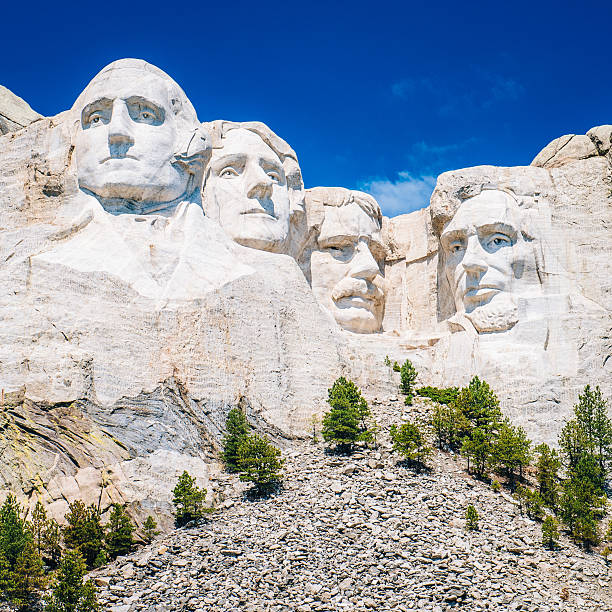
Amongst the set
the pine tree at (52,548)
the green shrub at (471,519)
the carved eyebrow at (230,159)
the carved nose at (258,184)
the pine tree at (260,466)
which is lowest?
the pine tree at (52,548)

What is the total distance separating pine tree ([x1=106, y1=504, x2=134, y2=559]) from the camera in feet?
69.0

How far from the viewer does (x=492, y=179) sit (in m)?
28.4

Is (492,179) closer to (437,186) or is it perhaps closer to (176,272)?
(437,186)

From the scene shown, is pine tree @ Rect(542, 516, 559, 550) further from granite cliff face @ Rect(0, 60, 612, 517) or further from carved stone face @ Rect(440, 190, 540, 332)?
carved stone face @ Rect(440, 190, 540, 332)

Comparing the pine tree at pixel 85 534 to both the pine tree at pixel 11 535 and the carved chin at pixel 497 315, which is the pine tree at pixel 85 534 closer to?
the pine tree at pixel 11 535

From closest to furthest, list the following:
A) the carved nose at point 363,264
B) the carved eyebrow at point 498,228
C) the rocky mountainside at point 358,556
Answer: the rocky mountainside at point 358,556
the carved eyebrow at point 498,228
the carved nose at point 363,264

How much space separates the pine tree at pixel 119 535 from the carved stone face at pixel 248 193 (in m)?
7.49

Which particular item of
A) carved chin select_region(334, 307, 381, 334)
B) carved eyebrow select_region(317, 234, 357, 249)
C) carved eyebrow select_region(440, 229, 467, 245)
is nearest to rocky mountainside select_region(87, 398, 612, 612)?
carved chin select_region(334, 307, 381, 334)

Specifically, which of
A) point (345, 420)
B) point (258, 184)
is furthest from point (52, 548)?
point (258, 184)

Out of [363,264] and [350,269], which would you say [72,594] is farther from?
[363,264]

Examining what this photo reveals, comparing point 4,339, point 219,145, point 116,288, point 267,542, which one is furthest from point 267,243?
point 267,542

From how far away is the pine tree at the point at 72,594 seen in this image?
62.1 feet

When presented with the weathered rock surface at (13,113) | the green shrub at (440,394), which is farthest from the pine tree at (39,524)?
the weathered rock surface at (13,113)

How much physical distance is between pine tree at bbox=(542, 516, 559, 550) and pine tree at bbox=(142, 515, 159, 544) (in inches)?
231
